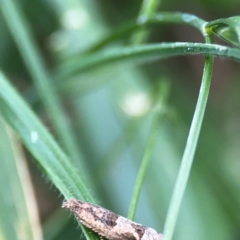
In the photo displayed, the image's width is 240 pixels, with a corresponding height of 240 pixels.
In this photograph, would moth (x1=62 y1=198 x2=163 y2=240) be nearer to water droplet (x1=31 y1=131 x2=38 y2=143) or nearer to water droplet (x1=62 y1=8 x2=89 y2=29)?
water droplet (x1=31 y1=131 x2=38 y2=143)

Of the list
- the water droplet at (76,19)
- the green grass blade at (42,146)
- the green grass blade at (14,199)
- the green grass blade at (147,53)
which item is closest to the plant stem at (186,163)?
the green grass blade at (147,53)

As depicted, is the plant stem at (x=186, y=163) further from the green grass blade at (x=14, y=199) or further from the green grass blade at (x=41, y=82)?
the green grass blade at (x=41, y=82)

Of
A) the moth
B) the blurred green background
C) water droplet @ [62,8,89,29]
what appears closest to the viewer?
the moth

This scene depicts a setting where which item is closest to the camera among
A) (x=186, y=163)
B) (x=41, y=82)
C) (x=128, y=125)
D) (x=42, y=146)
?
(x=186, y=163)

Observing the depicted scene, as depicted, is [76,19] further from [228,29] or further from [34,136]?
[228,29]

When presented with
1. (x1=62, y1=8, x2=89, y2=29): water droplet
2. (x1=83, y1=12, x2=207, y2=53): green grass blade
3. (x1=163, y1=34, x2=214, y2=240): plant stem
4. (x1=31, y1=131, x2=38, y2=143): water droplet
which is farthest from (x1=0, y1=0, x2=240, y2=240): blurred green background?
(x1=163, y1=34, x2=214, y2=240): plant stem

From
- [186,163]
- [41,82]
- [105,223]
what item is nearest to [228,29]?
[186,163]
